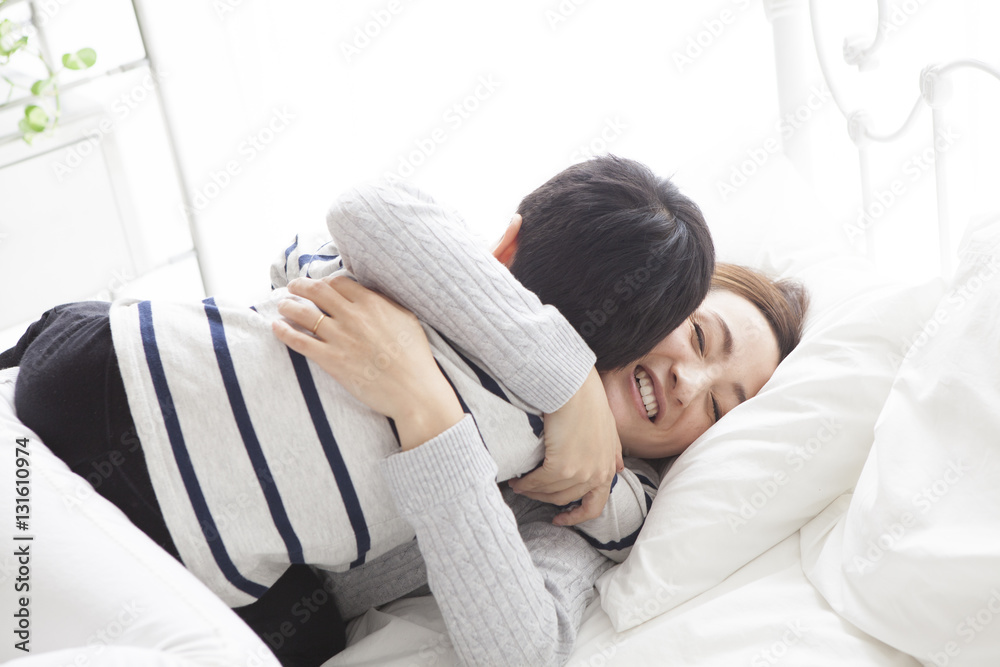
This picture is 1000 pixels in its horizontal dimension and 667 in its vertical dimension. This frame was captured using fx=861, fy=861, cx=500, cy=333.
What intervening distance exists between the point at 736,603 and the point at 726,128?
50.2 inches

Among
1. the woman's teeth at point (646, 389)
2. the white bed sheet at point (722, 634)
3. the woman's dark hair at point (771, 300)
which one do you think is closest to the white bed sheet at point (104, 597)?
the white bed sheet at point (722, 634)

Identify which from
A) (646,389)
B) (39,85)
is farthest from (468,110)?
(646,389)

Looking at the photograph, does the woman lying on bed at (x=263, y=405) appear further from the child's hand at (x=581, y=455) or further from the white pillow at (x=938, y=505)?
the white pillow at (x=938, y=505)

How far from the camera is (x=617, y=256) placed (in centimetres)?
99

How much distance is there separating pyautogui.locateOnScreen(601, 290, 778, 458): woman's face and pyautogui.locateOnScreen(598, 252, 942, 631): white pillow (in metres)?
0.04

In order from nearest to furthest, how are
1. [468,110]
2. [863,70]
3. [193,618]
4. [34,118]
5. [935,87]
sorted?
[193,618]
[935,87]
[863,70]
[34,118]
[468,110]

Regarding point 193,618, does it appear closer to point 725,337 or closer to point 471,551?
point 471,551

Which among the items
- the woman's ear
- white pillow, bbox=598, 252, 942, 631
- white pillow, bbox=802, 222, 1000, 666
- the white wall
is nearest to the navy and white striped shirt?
the woman's ear

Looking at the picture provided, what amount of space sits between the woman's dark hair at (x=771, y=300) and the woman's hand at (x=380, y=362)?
0.54 metres

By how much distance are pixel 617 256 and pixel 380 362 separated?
30 cm

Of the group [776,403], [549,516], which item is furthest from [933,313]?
[549,516]

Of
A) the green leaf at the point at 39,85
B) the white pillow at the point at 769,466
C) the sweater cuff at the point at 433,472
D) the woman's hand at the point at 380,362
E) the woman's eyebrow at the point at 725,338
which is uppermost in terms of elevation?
the green leaf at the point at 39,85

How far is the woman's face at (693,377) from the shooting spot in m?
1.14

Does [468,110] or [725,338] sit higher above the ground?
[468,110]
